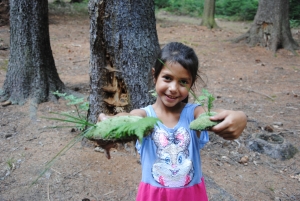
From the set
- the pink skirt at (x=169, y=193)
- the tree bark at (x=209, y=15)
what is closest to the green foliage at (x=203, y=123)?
the pink skirt at (x=169, y=193)

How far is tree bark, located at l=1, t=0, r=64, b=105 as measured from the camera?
5156 mm

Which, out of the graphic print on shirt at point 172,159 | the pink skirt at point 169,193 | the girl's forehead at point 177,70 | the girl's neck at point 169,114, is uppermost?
the girl's forehead at point 177,70

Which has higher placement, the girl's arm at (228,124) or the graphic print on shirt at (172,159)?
the girl's arm at (228,124)

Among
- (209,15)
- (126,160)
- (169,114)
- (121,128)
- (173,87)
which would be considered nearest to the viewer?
(121,128)

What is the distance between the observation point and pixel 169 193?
211cm

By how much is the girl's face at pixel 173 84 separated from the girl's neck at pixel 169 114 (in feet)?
0.34

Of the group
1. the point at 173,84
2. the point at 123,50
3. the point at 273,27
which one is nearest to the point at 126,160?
the point at 123,50

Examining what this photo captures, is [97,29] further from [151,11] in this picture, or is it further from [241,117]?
[241,117]

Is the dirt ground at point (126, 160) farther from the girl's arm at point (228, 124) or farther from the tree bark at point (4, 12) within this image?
the tree bark at point (4, 12)

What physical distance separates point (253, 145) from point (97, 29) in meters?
2.60

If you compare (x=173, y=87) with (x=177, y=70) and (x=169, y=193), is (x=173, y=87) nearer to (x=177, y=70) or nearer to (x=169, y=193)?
(x=177, y=70)

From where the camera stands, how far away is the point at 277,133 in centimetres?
468

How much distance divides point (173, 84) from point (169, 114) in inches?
10.0

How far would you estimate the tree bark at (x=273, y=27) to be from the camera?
10.0 meters
